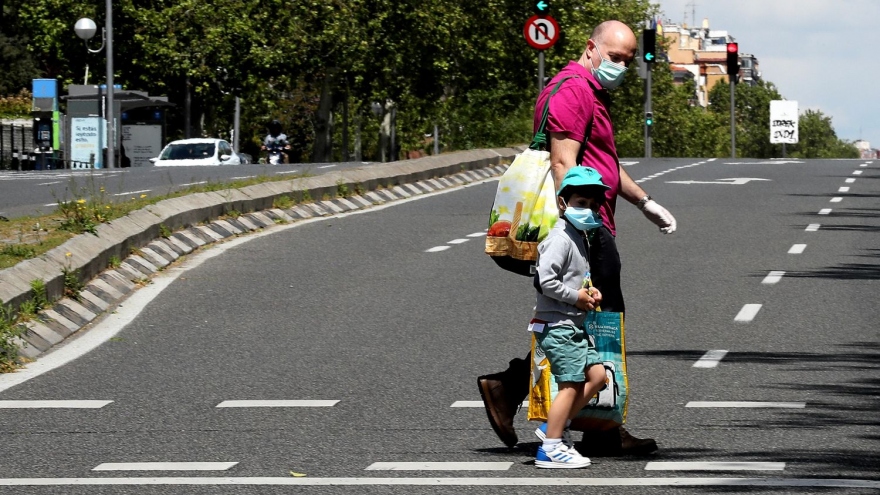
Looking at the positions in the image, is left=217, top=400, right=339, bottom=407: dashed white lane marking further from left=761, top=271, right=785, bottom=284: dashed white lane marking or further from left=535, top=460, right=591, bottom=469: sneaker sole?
left=761, top=271, right=785, bottom=284: dashed white lane marking

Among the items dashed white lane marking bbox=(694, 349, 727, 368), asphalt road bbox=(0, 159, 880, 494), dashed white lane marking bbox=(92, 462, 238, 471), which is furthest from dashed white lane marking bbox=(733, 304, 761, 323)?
dashed white lane marking bbox=(92, 462, 238, 471)

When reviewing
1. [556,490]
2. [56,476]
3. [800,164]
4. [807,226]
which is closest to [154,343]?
[56,476]

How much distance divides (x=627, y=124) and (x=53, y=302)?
384 ft

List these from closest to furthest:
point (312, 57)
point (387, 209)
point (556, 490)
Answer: point (556, 490), point (387, 209), point (312, 57)

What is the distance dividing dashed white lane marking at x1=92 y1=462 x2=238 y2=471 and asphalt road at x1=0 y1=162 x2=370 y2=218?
502 inches

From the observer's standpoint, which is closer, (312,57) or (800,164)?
(800,164)

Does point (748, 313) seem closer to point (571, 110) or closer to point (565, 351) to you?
point (571, 110)

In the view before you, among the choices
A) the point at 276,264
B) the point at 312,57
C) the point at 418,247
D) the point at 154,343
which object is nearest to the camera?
the point at 154,343

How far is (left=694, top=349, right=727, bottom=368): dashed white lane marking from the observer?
10.8 meters

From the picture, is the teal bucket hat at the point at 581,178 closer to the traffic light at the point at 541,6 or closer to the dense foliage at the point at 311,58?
the traffic light at the point at 541,6

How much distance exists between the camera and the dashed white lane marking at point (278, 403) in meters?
9.45

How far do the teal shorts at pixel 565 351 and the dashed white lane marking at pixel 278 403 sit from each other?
7.07 feet

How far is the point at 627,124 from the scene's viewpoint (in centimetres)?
12862

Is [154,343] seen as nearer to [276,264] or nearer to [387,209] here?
[276,264]
